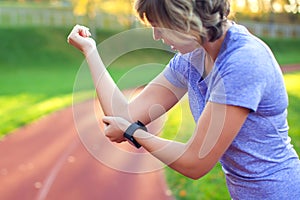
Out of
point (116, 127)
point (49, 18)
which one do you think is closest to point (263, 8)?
point (49, 18)

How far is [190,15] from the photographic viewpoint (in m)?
1.43

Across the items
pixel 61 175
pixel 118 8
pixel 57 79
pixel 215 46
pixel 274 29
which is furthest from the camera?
pixel 274 29

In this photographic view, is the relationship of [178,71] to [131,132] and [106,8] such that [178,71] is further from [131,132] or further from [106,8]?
[106,8]

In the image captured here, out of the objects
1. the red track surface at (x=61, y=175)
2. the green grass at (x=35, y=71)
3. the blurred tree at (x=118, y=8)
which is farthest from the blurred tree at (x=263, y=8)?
the red track surface at (x=61, y=175)

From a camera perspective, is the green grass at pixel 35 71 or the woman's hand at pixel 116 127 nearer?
the woman's hand at pixel 116 127

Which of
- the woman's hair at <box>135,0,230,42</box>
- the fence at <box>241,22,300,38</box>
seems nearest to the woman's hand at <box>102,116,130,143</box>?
the woman's hair at <box>135,0,230,42</box>

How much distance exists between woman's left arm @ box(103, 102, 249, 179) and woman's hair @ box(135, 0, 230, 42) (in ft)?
0.66

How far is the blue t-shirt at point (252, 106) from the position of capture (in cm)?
142

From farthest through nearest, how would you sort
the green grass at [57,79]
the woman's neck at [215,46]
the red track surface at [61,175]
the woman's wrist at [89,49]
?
the red track surface at [61,175] → the green grass at [57,79] → the woman's wrist at [89,49] → the woman's neck at [215,46]

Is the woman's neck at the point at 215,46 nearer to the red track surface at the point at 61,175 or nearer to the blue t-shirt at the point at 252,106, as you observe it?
the blue t-shirt at the point at 252,106

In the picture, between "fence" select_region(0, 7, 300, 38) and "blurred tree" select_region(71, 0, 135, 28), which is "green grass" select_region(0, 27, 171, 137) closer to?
"blurred tree" select_region(71, 0, 135, 28)

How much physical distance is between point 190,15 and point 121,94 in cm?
50

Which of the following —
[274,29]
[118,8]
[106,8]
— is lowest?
[274,29]

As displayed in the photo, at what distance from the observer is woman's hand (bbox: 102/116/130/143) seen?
1.63m
